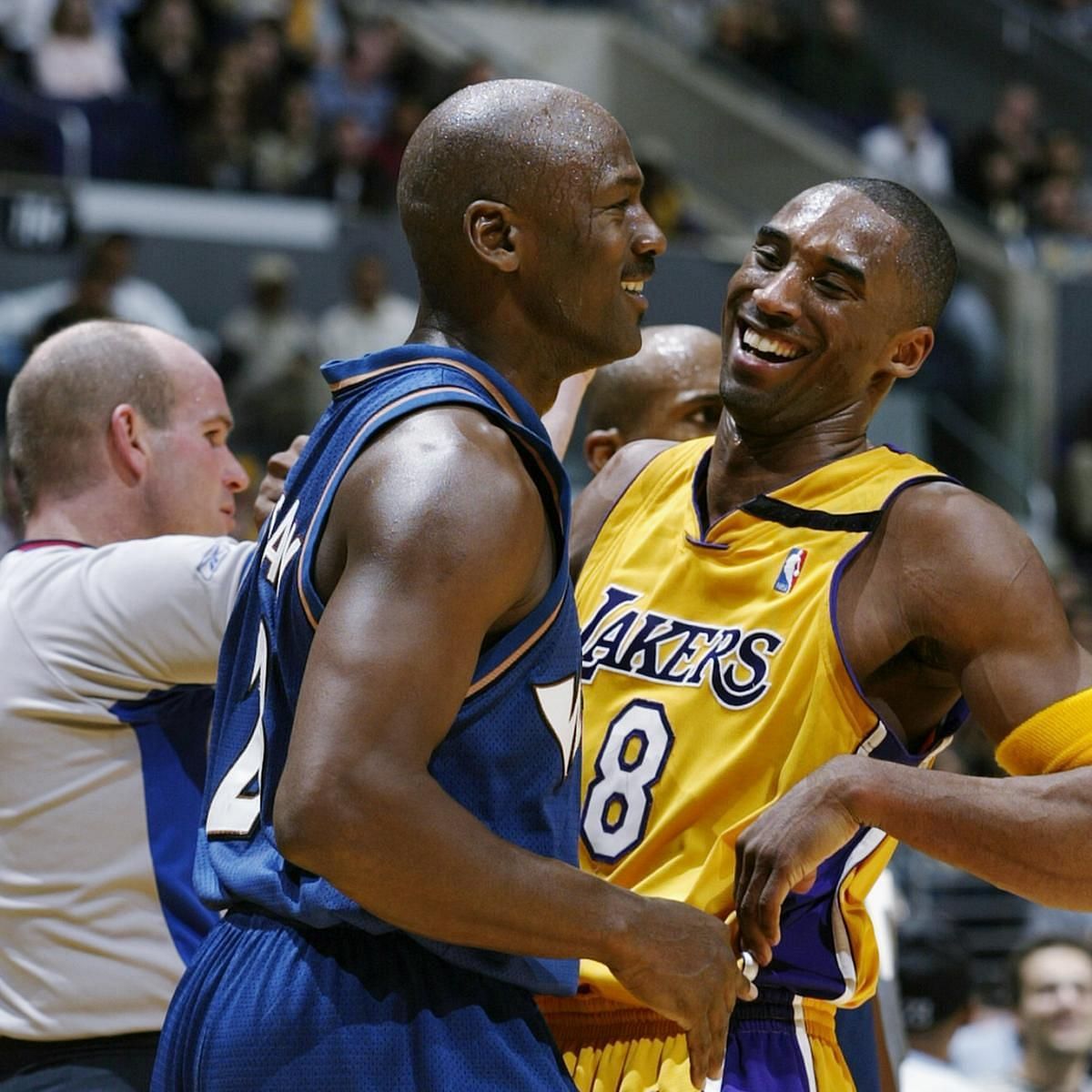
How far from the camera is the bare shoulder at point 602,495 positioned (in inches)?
136

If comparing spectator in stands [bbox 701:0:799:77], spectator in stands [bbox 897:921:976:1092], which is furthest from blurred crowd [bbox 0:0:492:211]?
spectator in stands [bbox 897:921:976:1092]

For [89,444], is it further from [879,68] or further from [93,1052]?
[879,68]

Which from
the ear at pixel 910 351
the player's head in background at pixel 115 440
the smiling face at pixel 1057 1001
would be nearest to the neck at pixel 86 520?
the player's head in background at pixel 115 440

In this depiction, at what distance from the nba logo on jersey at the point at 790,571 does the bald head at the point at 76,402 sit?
4.34 ft

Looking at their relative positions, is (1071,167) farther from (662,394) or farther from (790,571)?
(790,571)

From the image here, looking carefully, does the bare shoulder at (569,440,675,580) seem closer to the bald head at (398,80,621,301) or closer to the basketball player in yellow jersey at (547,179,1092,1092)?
the basketball player in yellow jersey at (547,179,1092,1092)

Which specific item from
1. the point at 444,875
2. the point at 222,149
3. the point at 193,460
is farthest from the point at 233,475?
the point at 222,149

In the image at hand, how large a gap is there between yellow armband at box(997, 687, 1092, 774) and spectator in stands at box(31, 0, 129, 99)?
9.95 m

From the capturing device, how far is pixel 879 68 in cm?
1605

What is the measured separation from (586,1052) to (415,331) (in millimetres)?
1221

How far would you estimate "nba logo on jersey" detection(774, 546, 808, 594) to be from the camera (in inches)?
119

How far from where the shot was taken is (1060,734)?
2.74 metres

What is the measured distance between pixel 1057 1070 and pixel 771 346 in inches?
141

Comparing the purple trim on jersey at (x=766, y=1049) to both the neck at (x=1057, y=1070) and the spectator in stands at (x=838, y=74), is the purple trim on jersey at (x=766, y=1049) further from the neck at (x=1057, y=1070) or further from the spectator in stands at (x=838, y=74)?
the spectator in stands at (x=838, y=74)
